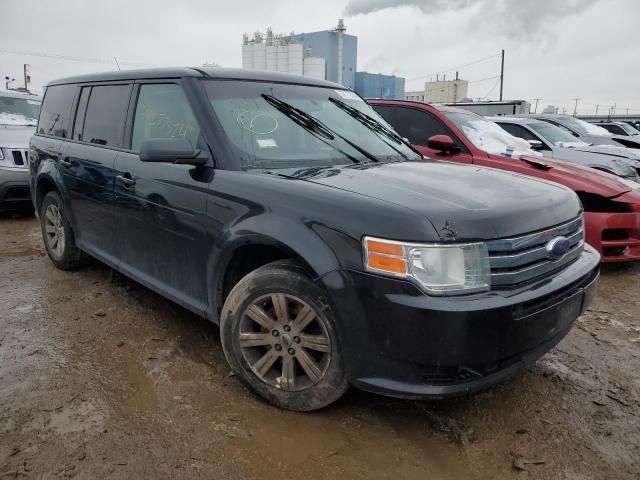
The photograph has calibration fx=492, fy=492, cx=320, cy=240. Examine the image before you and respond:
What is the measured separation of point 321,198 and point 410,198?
406 millimetres

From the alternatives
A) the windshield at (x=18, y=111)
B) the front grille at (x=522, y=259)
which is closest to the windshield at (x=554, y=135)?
the front grille at (x=522, y=259)

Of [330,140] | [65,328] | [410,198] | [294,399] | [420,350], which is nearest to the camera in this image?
[420,350]

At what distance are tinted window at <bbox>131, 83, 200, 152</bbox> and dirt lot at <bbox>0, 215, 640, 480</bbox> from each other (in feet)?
4.50

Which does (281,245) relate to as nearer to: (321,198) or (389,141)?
(321,198)

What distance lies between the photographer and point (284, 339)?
2.45m

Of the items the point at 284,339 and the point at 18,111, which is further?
the point at 18,111

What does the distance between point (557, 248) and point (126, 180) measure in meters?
2.68

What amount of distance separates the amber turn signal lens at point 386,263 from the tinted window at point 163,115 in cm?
140

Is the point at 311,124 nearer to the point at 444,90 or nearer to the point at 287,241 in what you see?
the point at 287,241

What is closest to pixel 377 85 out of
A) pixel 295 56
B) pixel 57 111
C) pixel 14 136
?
pixel 295 56

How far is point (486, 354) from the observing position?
2055 millimetres

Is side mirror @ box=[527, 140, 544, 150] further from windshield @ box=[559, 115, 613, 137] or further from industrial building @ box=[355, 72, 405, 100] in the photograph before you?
industrial building @ box=[355, 72, 405, 100]

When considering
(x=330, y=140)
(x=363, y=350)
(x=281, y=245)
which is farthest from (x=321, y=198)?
(x=330, y=140)

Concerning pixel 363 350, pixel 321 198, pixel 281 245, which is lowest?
pixel 363 350
